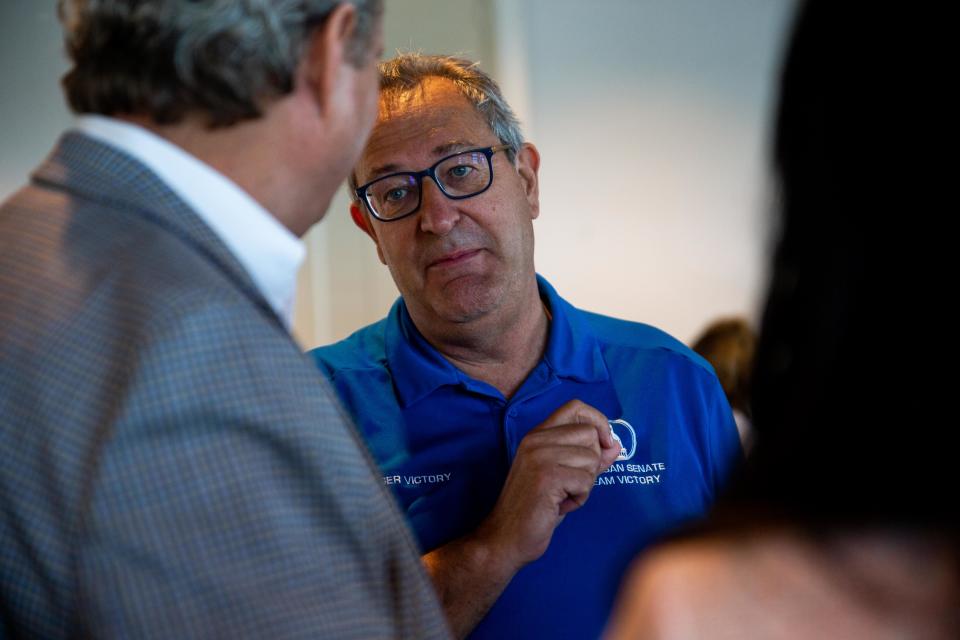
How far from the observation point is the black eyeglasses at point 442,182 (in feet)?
5.88

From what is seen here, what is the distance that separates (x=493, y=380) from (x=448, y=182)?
0.36 metres

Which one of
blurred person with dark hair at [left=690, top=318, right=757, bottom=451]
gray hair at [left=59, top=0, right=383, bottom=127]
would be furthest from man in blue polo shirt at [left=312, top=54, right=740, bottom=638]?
blurred person with dark hair at [left=690, top=318, right=757, bottom=451]

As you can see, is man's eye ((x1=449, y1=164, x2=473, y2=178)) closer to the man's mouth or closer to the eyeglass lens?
the eyeglass lens

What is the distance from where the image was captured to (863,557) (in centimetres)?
66

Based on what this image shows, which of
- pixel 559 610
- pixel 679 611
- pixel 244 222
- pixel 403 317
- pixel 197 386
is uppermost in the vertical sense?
pixel 244 222

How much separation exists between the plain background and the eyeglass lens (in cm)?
185

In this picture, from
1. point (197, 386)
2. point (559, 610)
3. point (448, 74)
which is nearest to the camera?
point (197, 386)

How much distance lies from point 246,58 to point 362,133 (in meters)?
0.18

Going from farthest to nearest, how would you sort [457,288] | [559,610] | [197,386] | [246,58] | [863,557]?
[457,288], [559,610], [246,58], [197,386], [863,557]

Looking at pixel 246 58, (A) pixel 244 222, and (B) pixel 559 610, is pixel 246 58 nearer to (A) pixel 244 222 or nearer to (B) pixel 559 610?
(A) pixel 244 222

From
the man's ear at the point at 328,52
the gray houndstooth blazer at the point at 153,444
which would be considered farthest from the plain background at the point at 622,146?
the gray houndstooth blazer at the point at 153,444

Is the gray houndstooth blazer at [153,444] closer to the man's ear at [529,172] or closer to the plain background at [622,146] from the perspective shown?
the man's ear at [529,172]

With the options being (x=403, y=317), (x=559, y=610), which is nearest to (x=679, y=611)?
(x=559, y=610)

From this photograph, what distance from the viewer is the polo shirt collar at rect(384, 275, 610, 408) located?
68.4 inches
